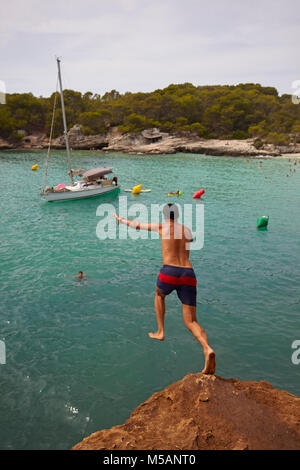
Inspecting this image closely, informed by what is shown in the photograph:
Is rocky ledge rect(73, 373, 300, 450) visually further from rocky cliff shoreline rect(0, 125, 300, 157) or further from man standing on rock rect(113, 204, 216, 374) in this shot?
rocky cliff shoreline rect(0, 125, 300, 157)

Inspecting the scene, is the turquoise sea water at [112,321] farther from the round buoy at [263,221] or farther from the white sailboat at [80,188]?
the white sailboat at [80,188]

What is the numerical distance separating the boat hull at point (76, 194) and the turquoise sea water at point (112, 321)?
20.6ft

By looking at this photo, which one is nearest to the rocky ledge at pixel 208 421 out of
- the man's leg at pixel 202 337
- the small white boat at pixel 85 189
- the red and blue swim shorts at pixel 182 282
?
the man's leg at pixel 202 337

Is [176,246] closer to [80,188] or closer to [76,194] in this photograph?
[76,194]

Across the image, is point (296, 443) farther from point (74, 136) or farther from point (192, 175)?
point (74, 136)

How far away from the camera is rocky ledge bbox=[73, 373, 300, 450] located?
395cm

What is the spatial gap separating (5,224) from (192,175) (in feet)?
108

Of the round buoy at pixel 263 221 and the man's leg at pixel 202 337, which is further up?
the man's leg at pixel 202 337

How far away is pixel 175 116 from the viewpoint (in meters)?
109

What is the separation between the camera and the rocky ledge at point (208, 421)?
3.95 metres

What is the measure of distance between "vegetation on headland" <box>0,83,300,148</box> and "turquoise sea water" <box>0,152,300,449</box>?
85.5 meters

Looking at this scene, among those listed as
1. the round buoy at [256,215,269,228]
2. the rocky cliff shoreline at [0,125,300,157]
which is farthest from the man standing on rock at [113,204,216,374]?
the rocky cliff shoreline at [0,125,300,157]

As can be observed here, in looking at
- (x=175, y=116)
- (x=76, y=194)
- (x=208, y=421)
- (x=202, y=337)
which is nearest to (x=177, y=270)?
(x=202, y=337)

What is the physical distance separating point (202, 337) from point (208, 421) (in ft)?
4.49
